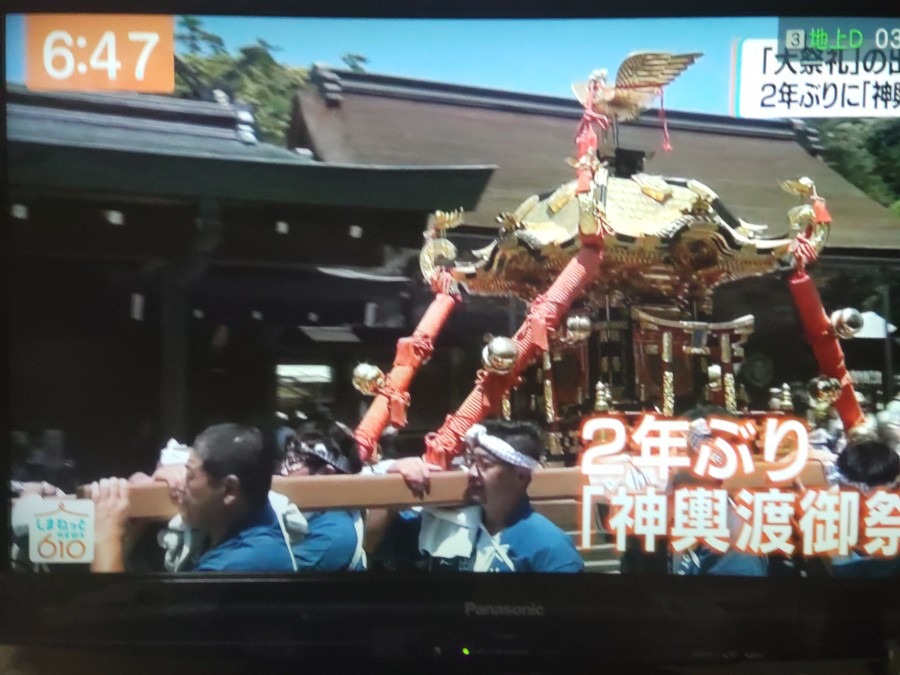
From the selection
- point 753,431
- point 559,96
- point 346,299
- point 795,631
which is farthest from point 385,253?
point 795,631

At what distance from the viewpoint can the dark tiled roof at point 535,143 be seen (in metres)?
1.50

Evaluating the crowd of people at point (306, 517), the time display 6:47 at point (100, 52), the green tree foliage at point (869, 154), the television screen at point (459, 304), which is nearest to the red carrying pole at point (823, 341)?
the television screen at point (459, 304)

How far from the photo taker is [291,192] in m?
1.52

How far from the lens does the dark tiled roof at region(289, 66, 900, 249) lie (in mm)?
1496

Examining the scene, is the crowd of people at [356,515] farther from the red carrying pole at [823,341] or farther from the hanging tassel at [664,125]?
the hanging tassel at [664,125]

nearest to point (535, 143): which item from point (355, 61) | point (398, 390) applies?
point (355, 61)

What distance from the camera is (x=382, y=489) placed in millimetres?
1483

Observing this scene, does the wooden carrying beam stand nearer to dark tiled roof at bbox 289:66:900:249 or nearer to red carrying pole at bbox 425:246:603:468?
red carrying pole at bbox 425:246:603:468

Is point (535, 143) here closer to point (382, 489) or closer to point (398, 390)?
point (398, 390)

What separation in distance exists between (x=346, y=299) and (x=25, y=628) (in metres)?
0.78

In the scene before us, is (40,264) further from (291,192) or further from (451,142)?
(451,142)

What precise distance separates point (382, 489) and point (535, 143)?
0.62 metres

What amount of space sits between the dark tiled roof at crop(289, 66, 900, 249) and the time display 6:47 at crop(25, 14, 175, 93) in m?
0.25

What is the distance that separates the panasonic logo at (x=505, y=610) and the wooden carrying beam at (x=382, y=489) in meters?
0.19
